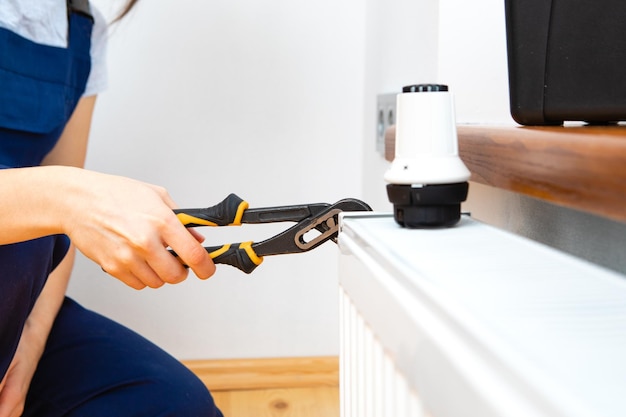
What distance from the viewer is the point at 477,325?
30 cm

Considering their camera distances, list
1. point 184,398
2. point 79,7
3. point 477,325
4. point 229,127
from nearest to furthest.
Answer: point 477,325 < point 184,398 < point 79,7 < point 229,127

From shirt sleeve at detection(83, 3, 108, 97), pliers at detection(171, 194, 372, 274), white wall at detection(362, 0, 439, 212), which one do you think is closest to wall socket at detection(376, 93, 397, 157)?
white wall at detection(362, 0, 439, 212)

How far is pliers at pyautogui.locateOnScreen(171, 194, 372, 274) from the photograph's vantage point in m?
0.61

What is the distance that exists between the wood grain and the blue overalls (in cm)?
54

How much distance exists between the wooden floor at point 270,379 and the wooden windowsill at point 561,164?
44.3 inches

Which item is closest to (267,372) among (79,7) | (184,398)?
(184,398)

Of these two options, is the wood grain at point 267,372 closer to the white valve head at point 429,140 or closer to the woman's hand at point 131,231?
the woman's hand at point 131,231

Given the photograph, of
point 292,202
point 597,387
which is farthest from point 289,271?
point 597,387

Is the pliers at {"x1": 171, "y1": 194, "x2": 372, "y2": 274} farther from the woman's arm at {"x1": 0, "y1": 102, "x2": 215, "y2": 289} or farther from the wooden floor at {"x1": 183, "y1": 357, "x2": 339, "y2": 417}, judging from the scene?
the wooden floor at {"x1": 183, "y1": 357, "x2": 339, "y2": 417}

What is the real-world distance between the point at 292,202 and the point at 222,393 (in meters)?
0.44

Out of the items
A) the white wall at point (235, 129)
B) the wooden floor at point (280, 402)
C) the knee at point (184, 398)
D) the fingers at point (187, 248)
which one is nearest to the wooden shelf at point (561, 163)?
the fingers at point (187, 248)

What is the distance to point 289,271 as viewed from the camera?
1.63 meters

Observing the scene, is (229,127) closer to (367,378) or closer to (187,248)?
(187,248)

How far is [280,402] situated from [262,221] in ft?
3.42
